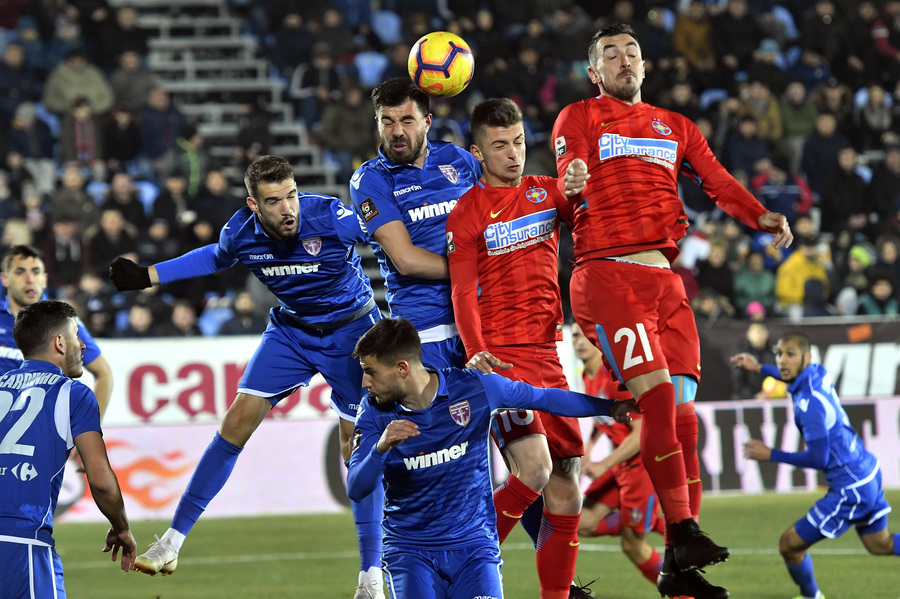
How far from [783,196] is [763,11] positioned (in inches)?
186

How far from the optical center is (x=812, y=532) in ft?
28.6

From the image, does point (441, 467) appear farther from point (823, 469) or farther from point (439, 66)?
point (823, 469)

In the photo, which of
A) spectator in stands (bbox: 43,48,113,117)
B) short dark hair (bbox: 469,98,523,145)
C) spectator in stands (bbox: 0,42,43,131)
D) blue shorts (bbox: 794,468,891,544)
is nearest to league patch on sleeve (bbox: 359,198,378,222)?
short dark hair (bbox: 469,98,523,145)

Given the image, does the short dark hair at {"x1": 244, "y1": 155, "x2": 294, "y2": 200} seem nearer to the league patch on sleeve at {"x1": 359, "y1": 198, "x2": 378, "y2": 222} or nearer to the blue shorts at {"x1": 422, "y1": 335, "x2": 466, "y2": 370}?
the league patch on sleeve at {"x1": 359, "y1": 198, "x2": 378, "y2": 222}

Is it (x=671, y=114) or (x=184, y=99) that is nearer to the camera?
(x=671, y=114)

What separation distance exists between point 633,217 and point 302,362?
241cm

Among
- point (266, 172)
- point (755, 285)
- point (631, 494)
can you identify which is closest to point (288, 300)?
point (266, 172)

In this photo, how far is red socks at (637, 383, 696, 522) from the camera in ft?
20.1

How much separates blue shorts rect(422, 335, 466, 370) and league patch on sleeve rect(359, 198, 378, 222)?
0.82 meters

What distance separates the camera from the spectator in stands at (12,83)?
59.8 feet

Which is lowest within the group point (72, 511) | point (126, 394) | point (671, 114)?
point (72, 511)

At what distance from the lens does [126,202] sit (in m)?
16.7

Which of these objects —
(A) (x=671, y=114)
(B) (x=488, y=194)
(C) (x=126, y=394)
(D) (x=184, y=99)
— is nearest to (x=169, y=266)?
(B) (x=488, y=194)

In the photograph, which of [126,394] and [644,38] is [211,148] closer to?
[126,394]
